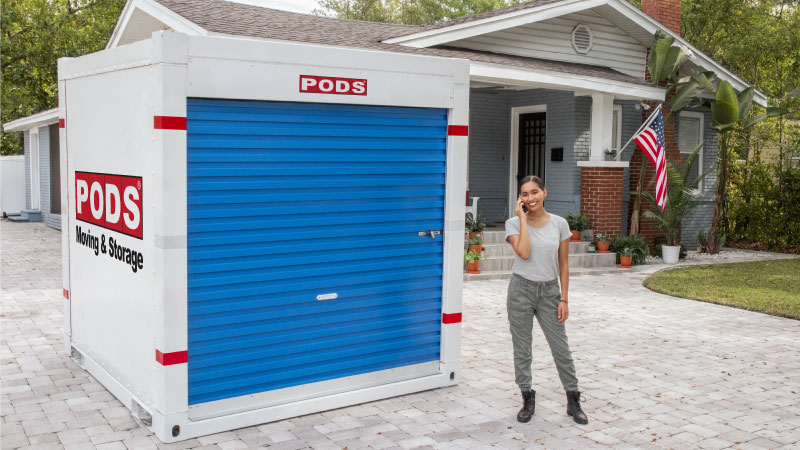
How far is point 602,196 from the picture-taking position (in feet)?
46.5

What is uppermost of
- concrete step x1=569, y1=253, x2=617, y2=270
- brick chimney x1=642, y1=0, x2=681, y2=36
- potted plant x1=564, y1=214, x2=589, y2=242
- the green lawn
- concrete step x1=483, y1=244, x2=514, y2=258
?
brick chimney x1=642, y1=0, x2=681, y2=36

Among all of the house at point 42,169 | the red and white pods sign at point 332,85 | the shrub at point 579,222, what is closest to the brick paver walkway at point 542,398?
the red and white pods sign at point 332,85

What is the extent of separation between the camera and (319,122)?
5.40 metres

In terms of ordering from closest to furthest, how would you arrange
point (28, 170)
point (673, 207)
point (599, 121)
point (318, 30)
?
point (318, 30)
point (599, 121)
point (673, 207)
point (28, 170)

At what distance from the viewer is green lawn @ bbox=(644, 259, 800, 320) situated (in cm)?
1034

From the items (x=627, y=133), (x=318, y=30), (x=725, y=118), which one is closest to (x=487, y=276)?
(x=318, y=30)

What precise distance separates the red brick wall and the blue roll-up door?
28.8ft

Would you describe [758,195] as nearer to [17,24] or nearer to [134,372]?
[134,372]

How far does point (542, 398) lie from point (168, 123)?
3534 millimetres

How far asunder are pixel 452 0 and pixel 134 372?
43.8 metres

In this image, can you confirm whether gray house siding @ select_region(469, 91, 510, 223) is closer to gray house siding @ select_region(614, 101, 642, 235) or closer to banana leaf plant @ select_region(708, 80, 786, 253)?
gray house siding @ select_region(614, 101, 642, 235)

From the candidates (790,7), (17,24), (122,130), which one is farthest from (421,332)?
(790,7)

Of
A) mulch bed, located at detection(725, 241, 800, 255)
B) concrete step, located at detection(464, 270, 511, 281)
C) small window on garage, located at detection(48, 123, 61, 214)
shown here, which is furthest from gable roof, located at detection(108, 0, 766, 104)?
small window on garage, located at detection(48, 123, 61, 214)

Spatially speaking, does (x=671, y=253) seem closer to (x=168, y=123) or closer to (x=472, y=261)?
(x=472, y=261)
